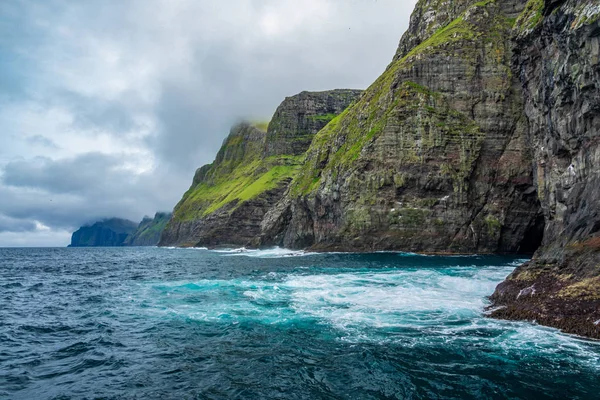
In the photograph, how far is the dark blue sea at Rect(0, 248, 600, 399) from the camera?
11.8m

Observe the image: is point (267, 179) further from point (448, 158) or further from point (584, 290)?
point (584, 290)

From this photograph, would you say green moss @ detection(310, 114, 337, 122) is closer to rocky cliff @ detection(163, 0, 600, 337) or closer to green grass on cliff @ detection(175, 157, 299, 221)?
green grass on cliff @ detection(175, 157, 299, 221)

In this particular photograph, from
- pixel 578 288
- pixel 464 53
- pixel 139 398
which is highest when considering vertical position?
pixel 464 53

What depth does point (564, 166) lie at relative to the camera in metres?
36.7

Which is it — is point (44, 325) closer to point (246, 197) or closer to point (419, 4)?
point (419, 4)

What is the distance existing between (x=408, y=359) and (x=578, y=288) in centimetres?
1198

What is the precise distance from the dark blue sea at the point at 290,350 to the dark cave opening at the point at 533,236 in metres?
46.4

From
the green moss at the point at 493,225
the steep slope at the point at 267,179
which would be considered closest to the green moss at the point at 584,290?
the green moss at the point at 493,225

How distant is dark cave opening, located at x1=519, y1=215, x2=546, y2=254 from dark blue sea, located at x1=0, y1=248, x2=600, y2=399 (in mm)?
46398

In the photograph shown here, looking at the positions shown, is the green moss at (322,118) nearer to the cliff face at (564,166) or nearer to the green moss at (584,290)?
the cliff face at (564,166)

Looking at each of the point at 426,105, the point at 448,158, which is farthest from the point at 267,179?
the point at 448,158

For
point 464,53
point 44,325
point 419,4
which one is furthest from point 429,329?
point 419,4

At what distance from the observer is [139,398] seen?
11.3 m

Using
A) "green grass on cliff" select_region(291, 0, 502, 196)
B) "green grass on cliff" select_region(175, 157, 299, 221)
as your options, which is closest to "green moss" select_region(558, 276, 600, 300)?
"green grass on cliff" select_region(291, 0, 502, 196)
